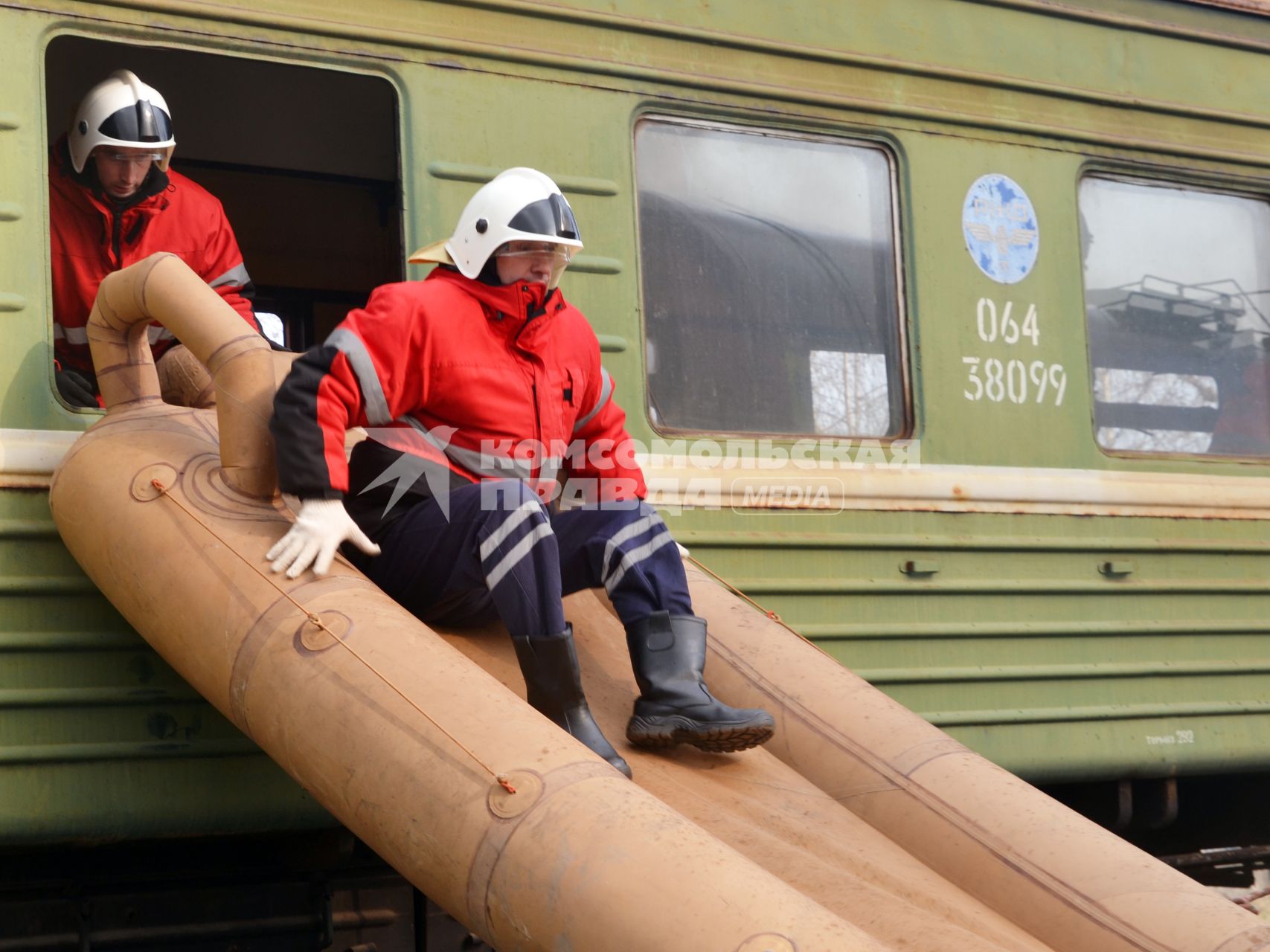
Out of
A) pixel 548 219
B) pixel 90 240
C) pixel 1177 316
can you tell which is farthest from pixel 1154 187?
pixel 90 240

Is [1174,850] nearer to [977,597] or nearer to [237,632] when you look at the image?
[977,597]

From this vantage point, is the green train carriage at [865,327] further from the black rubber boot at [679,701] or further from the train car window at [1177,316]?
the black rubber boot at [679,701]

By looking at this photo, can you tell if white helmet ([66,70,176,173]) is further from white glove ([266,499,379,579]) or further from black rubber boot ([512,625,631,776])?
black rubber boot ([512,625,631,776])

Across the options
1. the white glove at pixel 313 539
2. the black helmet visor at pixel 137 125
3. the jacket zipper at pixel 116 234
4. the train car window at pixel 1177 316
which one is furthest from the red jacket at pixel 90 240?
the train car window at pixel 1177 316

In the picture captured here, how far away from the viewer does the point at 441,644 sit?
2744mm

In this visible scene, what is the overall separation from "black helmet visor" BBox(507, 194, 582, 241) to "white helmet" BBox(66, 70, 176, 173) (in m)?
1.06

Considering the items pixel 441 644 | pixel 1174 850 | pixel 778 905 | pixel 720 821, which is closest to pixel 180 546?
pixel 441 644

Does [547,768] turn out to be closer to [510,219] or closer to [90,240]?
[510,219]

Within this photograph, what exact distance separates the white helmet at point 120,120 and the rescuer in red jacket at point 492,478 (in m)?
0.84

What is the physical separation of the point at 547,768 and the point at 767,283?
216 centimetres

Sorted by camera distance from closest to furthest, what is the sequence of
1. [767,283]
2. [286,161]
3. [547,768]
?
[547,768]
[767,283]
[286,161]

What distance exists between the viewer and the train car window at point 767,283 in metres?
4.12

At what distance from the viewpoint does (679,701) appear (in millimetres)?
3021

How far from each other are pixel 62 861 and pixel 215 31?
1.98 m
